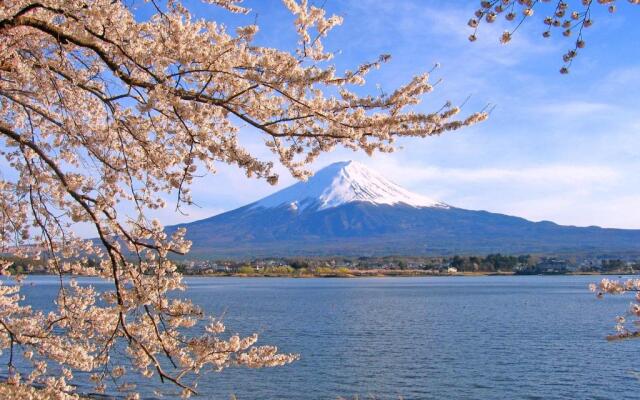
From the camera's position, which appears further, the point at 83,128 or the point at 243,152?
the point at 83,128

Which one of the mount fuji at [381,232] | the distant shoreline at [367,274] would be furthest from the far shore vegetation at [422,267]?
the mount fuji at [381,232]

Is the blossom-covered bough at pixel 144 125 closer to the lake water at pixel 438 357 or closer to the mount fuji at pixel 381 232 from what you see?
the lake water at pixel 438 357

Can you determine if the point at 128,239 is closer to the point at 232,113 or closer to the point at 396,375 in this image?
the point at 232,113

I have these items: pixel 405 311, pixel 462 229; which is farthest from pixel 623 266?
pixel 462 229

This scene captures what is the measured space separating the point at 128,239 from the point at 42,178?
0.82 meters

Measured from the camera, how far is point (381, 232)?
168 meters

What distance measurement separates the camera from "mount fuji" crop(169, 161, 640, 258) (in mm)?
140625

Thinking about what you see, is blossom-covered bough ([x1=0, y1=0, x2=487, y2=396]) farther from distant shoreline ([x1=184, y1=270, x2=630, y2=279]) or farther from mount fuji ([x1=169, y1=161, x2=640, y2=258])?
mount fuji ([x1=169, y1=161, x2=640, y2=258])

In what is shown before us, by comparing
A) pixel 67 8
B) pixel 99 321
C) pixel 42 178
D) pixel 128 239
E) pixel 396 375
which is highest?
pixel 67 8

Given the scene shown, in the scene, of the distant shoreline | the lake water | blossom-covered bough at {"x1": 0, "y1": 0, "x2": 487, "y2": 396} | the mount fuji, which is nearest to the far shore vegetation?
the distant shoreline

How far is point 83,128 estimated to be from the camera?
4707 millimetres

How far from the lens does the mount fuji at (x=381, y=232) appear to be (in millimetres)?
140625

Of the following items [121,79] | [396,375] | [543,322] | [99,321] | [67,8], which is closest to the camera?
[67,8]

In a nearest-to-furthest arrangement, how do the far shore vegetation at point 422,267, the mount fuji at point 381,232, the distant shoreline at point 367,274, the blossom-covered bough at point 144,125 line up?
the blossom-covered bough at point 144,125, the distant shoreline at point 367,274, the far shore vegetation at point 422,267, the mount fuji at point 381,232
